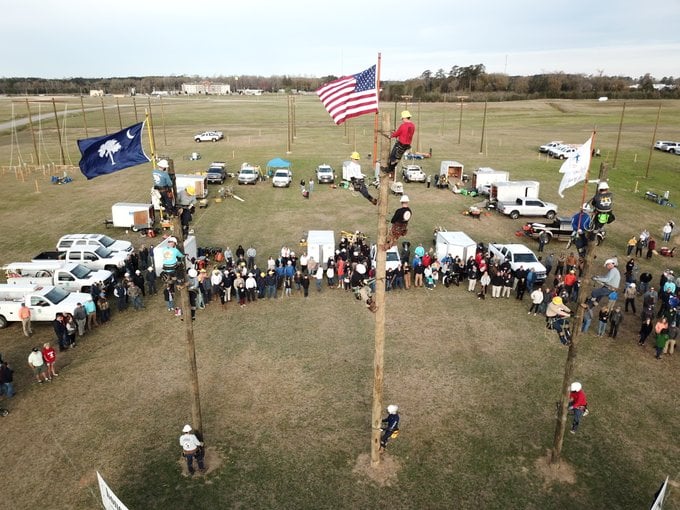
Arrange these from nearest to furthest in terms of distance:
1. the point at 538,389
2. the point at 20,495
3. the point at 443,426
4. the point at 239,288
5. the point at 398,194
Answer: the point at 20,495, the point at 443,426, the point at 538,389, the point at 239,288, the point at 398,194

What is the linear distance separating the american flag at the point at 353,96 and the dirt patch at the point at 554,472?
932 centimetres

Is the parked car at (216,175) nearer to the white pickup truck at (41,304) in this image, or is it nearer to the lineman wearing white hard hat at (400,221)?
the white pickup truck at (41,304)

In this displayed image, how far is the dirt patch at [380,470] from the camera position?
36.7 feet

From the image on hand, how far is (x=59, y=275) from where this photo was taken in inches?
811

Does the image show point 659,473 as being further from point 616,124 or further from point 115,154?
point 616,124

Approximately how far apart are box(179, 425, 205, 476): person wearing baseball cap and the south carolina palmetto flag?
639 cm

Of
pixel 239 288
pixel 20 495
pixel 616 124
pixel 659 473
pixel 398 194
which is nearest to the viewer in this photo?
pixel 20 495

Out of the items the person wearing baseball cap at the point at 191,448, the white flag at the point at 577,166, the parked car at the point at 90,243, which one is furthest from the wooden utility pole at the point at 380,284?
the parked car at the point at 90,243

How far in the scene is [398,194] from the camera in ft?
125

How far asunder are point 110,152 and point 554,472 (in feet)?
43.4

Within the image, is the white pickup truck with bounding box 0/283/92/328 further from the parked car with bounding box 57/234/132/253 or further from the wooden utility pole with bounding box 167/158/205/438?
the wooden utility pole with bounding box 167/158/205/438

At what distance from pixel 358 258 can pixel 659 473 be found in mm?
14243

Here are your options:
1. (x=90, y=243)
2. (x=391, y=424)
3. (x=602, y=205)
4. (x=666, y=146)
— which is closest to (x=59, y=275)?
(x=90, y=243)

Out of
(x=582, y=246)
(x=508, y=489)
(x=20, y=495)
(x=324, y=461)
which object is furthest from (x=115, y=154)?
(x=508, y=489)
